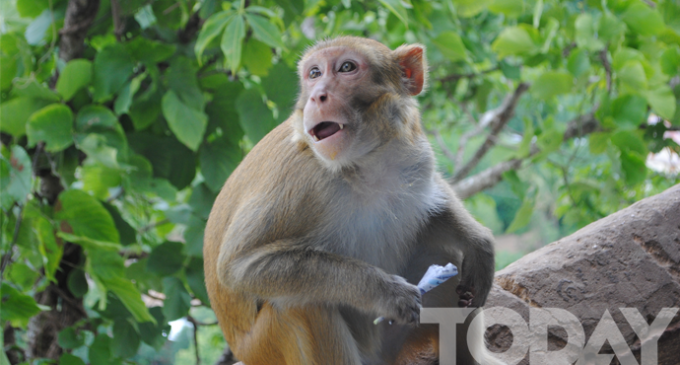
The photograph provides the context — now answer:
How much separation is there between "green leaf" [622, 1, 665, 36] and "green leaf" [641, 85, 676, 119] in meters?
0.45

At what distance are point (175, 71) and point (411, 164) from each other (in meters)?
1.80

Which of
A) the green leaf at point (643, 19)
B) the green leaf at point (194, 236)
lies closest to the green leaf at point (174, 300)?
the green leaf at point (194, 236)

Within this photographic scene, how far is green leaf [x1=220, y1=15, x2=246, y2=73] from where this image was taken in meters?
2.72

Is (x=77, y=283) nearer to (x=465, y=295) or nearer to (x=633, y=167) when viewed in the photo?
(x=465, y=295)

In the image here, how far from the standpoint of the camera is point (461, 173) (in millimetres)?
5969

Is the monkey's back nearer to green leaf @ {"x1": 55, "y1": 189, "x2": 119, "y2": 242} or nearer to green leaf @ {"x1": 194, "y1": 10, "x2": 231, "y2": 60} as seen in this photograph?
green leaf @ {"x1": 194, "y1": 10, "x2": 231, "y2": 60}

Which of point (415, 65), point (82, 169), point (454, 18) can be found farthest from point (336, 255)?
point (454, 18)

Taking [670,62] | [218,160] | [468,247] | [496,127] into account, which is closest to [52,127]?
[218,160]

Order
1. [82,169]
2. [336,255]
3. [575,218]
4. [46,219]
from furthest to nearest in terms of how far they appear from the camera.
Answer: [575,218], [82,169], [46,219], [336,255]

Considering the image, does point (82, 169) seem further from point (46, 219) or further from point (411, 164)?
point (411, 164)

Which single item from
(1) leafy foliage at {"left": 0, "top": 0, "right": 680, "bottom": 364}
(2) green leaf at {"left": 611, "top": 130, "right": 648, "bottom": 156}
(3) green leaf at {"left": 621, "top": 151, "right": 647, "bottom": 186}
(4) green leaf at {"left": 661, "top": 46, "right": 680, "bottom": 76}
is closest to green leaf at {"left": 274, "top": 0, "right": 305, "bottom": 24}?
(1) leafy foliage at {"left": 0, "top": 0, "right": 680, "bottom": 364}

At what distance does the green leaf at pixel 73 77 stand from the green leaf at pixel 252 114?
0.89 meters

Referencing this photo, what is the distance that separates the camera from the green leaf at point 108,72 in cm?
330

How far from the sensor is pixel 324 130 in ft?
7.34
